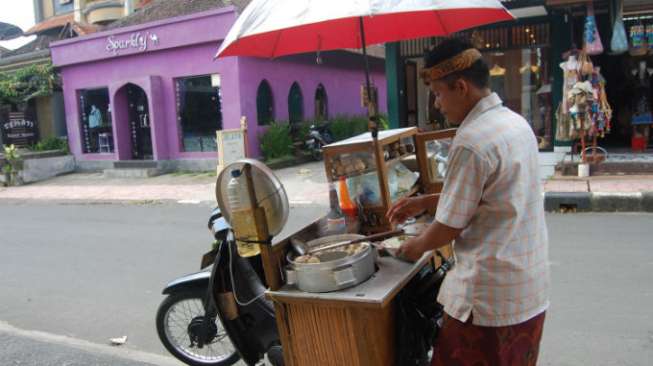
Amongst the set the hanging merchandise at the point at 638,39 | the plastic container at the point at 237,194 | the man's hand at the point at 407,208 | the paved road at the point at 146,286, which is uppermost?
the hanging merchandise at the point at 638,39

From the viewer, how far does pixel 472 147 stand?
5.82 feet

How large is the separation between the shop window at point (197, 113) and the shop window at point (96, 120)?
3.42 m

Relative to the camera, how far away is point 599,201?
7770 mm

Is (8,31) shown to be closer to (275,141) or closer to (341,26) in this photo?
(275,141)

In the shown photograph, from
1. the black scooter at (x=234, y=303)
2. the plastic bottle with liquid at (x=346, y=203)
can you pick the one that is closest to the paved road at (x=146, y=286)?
the black scooter at (x=234, y=303)

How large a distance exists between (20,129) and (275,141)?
968 cm

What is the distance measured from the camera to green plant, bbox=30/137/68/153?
18016 millimetres

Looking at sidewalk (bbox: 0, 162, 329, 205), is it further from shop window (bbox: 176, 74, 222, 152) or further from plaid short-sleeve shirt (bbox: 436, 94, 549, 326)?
plaid short-sleeve shirt (bbox: 436, 94, 549, 326)

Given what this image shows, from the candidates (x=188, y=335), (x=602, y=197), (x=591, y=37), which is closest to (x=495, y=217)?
(x=188, y=335)

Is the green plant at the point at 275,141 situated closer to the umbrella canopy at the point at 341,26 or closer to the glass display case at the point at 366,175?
the umbrella canopy at the point at 341,26

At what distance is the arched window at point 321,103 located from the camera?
18312 millimetres

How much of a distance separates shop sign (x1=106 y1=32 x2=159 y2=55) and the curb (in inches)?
463

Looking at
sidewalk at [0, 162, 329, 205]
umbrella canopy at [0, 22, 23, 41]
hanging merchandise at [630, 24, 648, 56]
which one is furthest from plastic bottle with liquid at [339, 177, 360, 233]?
umbrella canopy at [0, 22, 23, 41]

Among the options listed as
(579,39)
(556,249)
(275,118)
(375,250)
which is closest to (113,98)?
(275,118)
